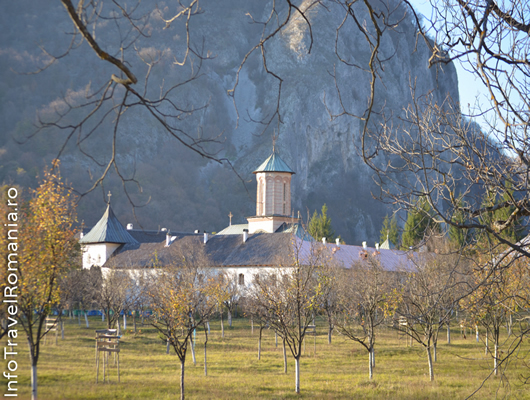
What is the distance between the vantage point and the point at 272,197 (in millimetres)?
61062

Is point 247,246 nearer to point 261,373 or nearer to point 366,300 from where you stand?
point 366,300

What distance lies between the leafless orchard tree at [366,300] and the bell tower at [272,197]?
20.4 meters

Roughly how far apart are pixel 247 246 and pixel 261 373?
30.4m

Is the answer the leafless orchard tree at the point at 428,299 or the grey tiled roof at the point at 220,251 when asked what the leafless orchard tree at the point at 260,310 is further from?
the grey tiled roof at the point at 220,251

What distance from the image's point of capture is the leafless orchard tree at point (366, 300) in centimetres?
2162

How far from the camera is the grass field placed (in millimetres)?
17031

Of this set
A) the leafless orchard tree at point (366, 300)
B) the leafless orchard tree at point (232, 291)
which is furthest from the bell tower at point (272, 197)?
the leafless orchard tree at point (366, 300)

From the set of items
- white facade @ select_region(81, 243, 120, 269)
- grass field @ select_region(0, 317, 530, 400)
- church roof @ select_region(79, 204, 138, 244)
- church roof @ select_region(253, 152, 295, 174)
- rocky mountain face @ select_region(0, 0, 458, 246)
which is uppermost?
rocky mountain face @ select_region(0, 0, 458, 246)

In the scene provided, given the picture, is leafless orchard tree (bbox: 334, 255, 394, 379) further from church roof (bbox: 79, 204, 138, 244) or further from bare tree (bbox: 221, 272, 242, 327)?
church roof (bbox: 79, 204, 138, 244)

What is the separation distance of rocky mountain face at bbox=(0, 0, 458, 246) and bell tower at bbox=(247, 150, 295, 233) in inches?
1620

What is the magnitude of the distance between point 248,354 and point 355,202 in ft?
Answer: 322

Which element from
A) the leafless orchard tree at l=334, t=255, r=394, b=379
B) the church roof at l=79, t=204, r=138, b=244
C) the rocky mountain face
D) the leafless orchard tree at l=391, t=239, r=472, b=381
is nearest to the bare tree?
the leafless orchard tree at l=334, t=255, r=394, b=379

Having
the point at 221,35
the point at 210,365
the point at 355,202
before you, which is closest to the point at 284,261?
the point at 210,365

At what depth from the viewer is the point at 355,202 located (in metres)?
123
